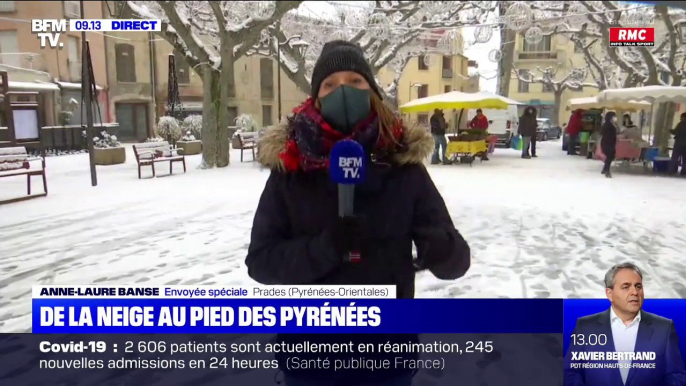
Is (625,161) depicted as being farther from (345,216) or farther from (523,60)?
(345,216)

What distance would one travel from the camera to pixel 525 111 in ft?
8.44

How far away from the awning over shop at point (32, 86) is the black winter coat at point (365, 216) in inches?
50.4

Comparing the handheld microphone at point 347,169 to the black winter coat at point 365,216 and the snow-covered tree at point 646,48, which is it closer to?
the black winter coat at point 365,216

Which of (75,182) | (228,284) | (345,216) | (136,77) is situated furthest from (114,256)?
(345,216)

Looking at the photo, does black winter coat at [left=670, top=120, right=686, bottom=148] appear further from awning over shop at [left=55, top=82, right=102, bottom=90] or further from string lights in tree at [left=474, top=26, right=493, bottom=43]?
awning over shop at [left=55, top=82, right=102, bottom=90]

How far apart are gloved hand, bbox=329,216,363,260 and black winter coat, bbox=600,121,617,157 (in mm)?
1818

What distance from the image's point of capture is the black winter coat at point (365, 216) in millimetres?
1044

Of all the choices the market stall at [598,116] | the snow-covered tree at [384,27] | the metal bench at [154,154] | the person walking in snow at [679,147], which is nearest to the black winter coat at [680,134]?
the person walking in snow at [679,147]

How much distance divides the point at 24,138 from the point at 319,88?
1473 mm

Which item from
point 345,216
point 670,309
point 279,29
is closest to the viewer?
point 345,216

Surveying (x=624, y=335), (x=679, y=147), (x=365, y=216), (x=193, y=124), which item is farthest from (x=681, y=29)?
(x=193, y=124)

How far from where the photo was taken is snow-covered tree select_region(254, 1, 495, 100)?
249cm

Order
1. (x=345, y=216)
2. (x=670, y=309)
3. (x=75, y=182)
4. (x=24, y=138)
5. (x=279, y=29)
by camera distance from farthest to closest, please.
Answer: (x=279, y=29) < (x=75, y=182) < (x=24, y=138) < (x=670, y=309) < (x=345, y=216)
